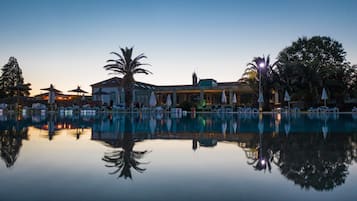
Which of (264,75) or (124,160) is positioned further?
(264,75)

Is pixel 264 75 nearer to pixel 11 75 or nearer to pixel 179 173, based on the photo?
pixel 179 173

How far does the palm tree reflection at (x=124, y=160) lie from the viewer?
351 centimetres

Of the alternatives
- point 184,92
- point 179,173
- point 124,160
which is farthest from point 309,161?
point 184,92

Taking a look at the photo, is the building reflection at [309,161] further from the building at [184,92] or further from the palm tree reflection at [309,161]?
the building at [184,92]

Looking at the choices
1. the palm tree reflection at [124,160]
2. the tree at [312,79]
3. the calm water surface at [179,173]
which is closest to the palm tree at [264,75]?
the tree at [312,79]

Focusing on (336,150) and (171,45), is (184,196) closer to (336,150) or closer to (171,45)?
(336,150)

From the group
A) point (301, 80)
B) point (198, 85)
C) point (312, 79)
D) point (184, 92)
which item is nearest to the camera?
point (312, 79)

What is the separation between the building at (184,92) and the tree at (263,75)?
1795 mm

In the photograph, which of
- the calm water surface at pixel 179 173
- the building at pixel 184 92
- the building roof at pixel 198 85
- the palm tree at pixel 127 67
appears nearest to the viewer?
the calm water surface at pixel 179 173

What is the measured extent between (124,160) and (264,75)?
25770mm

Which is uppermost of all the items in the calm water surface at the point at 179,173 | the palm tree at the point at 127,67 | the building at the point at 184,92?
the palm tree at the point at 127,67

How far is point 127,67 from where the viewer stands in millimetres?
28812

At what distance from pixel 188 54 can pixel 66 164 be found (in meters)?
23.1

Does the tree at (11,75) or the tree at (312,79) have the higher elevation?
the tree at (11,75)
